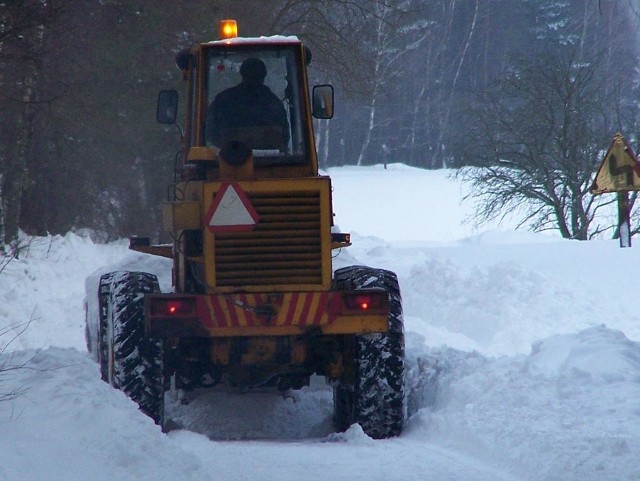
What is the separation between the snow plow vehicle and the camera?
23.4ft

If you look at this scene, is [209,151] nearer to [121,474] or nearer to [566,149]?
[121,474]

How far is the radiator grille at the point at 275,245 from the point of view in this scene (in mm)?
7180

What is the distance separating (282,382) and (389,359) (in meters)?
0.97

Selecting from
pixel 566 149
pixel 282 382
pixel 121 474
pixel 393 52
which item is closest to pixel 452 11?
pixel 393 52

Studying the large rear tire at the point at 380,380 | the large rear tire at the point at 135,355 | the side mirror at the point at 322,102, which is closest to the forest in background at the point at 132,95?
the side mirror at the point at 322,102

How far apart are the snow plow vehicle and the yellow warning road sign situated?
9.35 feet

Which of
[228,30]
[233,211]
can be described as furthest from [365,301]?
[228,30]

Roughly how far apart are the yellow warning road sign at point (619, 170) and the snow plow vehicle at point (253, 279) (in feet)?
9.35

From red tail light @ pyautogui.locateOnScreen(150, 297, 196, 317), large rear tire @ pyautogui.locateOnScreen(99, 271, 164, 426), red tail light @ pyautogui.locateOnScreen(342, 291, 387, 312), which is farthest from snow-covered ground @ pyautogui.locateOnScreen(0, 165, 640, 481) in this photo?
red tail light @ pyautogui.locateOnScreen(342, 291, 387, 312)

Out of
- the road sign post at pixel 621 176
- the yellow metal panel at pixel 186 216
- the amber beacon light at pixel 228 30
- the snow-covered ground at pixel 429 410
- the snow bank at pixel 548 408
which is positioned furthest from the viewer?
the road sign post at pixel 621 176

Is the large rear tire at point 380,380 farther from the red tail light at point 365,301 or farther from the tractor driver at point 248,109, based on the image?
the tractor driver at point 248,109

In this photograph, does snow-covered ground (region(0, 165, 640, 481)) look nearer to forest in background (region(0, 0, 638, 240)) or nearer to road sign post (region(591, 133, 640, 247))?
road sign post (region(591, 133, 640, 247))

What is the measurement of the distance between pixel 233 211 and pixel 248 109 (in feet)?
4.06

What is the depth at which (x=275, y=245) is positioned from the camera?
7195 mm
